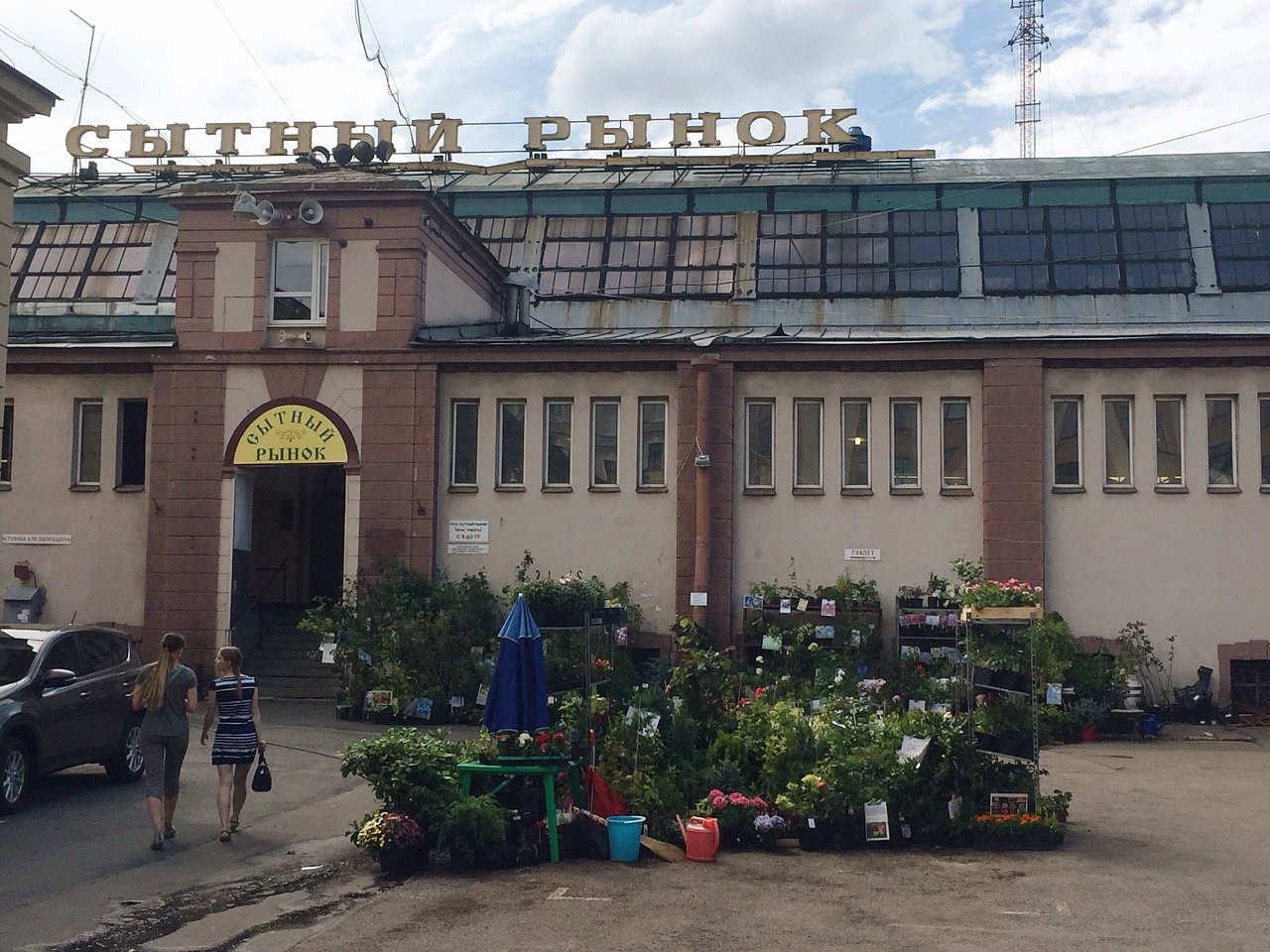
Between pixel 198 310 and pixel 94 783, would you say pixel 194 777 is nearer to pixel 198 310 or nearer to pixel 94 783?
pixel 94 783

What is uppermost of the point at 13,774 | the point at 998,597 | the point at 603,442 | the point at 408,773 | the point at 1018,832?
the point at 603,442

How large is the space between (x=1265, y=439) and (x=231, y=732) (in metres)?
16.9

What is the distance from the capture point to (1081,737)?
20.4 metres

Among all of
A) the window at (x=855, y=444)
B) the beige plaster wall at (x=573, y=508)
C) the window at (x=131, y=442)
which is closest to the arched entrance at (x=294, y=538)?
the window at (x=131, y=442)

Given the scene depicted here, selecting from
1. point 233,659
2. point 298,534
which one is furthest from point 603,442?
point 233,659

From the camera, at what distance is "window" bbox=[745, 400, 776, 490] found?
77.7 feet

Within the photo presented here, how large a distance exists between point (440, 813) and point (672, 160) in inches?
934

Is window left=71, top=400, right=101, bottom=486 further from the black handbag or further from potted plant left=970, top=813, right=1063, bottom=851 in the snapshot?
potted plant left=970, top=813, right=1063, bottom=851

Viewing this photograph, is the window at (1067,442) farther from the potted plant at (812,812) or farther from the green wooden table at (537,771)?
the green wooden table at (537,771)

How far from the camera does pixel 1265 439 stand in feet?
73.5

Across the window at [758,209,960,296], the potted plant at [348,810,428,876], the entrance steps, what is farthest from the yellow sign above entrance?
the potted plant at [348,810,428,876]

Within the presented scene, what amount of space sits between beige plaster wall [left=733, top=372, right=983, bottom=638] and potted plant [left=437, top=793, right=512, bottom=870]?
40.5 feet

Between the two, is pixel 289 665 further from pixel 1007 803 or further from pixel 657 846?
pixel 1007 803

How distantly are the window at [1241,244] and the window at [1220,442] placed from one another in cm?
832
